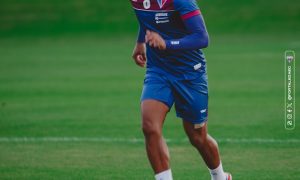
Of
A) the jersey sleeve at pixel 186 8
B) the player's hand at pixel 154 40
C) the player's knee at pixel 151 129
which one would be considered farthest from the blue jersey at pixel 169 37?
the player's knee at pixel 151 129

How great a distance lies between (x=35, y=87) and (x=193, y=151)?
32.2 ft

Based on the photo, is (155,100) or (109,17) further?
(109,17)

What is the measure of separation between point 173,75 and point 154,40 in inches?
31.2

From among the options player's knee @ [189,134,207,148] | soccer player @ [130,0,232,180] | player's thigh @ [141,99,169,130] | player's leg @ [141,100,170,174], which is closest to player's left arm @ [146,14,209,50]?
soccer player @ [130,0,232,180]

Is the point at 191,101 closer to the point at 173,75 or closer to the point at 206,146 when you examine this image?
the point at 173,75

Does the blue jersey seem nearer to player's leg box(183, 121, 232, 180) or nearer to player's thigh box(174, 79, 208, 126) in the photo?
player's thigh box(174, 79, 208, 126)

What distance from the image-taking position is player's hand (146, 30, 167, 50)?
849cm

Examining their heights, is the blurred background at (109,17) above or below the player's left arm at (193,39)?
below

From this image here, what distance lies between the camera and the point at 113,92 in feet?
66.2

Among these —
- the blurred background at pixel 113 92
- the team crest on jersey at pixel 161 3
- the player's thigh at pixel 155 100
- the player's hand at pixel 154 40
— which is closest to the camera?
the player's hand at pixel 154 40

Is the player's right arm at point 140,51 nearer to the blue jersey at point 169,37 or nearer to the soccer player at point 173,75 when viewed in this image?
the soccer player at point 173,75

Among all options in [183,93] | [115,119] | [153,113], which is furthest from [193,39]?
[115,119]

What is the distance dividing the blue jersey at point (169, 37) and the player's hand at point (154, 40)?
1.21 feet

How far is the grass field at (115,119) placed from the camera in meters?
11.0
